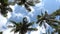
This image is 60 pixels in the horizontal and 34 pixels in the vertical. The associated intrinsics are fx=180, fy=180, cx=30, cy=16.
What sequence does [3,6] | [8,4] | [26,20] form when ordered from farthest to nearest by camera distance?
1. [26,20]
2. [8,4]
3. [3,6]

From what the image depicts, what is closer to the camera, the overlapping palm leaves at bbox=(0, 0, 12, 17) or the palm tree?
the overlapping palm leaves at bbox=(0, 0, 12, 17)

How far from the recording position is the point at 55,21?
102 feet

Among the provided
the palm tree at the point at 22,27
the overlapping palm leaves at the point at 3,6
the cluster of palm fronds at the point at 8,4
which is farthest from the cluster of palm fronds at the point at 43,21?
the overlapping palm leaves at the point at 3,6

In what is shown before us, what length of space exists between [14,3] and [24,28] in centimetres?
1161

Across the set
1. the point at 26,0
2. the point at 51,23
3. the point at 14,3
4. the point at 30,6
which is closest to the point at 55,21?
the point at 51,23

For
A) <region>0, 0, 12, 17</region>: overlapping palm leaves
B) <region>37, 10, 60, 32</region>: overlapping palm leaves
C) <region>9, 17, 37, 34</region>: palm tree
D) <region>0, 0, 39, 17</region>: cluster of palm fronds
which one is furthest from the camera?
<region>9, 17, 37, 34</region>: palm tree

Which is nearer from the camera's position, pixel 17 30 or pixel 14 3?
pixel 14 3

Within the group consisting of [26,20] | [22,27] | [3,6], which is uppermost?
[3,6]

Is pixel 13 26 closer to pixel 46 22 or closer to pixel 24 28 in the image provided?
pixel 24 28

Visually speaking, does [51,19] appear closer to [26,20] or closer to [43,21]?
[43,21]

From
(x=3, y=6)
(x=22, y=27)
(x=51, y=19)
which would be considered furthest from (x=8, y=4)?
(x=22, y=27)

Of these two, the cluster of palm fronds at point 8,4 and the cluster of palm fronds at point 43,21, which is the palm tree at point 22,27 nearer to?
the cluster of palm fronds at point 43,21

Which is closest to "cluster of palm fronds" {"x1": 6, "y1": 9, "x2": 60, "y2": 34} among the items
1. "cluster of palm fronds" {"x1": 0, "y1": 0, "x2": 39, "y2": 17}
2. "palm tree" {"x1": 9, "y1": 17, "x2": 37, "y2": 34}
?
"palm tree" {"x1": 9, "y1": 17, "x2": 37, "y2": 34}

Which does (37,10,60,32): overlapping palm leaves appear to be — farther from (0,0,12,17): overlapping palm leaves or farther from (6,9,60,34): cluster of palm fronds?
(0,0,12,17): overlapping palm leaves
